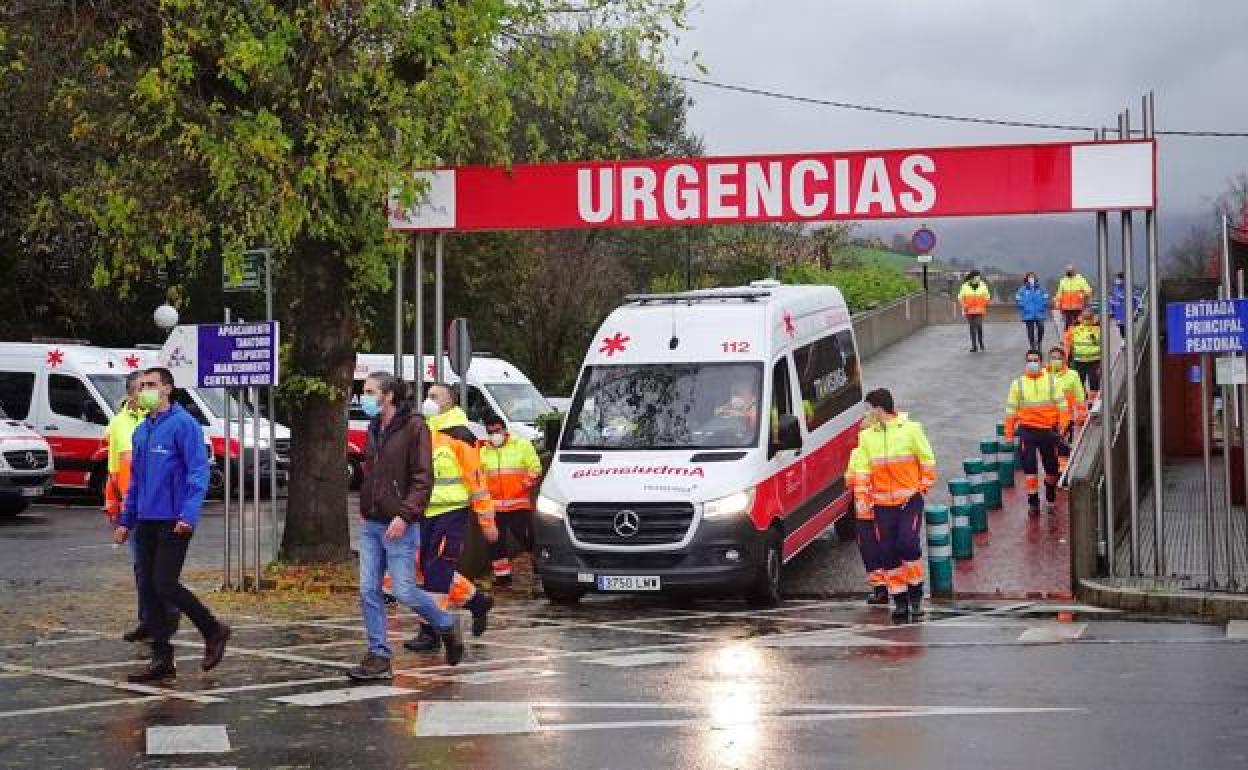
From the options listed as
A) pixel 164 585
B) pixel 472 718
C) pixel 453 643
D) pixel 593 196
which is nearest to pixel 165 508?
pixel 164 585

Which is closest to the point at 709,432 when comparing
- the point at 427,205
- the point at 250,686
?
the point at 427,205

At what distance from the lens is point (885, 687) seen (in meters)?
11.7

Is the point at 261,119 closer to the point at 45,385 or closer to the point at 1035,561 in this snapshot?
the point at 1035,561

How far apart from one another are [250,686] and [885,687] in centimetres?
366

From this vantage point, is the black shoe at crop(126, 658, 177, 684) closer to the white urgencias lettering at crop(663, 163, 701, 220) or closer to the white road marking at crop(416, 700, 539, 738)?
the white road marking at crop(416, 700, 539, 738)

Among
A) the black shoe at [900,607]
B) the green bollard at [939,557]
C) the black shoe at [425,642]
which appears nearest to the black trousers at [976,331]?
the green bollard at [939,557]

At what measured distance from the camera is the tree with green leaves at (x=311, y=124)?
17281 mm

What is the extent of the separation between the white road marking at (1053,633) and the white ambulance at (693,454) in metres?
2.53

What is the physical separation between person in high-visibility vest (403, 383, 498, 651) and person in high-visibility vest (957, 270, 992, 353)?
3005 centimetres

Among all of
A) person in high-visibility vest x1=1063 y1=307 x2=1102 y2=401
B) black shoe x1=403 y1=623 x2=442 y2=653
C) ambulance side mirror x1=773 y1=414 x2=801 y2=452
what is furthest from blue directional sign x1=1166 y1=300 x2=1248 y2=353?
person in high-visibility vest x1=1063 y1=307 x2=1102 y2=401

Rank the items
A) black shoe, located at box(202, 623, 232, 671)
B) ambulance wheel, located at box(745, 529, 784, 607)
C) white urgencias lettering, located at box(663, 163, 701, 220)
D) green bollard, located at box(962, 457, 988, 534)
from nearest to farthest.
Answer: black shoe, located at box(202, 623, 232, 671) < ambulance wheel, located at box(745, 529, 784, 607) < white urgencias lettering, located at box(663, 163, 701, 220) < green bollard, located at box(962, 457, 988, 534)

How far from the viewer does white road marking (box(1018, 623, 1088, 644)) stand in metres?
14.2

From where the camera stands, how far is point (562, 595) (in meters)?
17.3

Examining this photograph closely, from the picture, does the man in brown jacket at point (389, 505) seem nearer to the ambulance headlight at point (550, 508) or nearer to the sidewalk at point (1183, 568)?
the ambulance headlight at point (550, 508)
